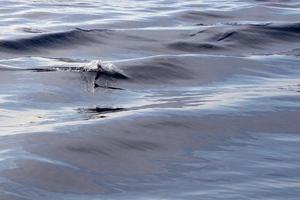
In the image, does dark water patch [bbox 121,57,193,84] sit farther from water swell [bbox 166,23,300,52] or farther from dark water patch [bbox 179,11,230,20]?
dark water patch [bbox 179,11,230,20]

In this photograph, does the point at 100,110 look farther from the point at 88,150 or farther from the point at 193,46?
the point at 193,46

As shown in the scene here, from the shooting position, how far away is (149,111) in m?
4.42

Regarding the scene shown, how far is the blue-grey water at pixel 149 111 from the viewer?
337 centimetres

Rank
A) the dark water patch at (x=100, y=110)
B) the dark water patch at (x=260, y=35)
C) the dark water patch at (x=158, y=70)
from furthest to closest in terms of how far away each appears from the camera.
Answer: the dark water patch at (x=260, y=35) < the dark water patch at (x=158, y=70) < the dark water patch at (x=100, y=110)

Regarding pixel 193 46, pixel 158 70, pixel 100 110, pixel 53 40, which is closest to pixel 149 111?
pixel 100 110

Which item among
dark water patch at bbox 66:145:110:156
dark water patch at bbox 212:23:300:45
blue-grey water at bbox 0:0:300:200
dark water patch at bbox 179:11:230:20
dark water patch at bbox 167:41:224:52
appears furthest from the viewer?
dark water patch at bbox 179:11:230:20

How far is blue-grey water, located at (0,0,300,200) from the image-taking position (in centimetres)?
337

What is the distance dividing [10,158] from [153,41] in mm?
4024

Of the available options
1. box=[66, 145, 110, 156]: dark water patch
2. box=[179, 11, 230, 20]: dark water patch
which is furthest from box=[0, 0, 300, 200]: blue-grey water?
box=[179, 11, 230, 20]: dark water patch

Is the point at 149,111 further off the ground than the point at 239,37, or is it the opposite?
the point at 239,37

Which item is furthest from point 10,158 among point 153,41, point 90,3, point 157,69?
point 90,3

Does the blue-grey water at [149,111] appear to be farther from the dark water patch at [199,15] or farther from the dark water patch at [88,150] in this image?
the dark water patch at [199,15]

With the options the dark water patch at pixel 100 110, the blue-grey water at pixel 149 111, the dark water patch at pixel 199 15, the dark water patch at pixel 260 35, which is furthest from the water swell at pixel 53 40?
the dark water patch at pixel 100 110

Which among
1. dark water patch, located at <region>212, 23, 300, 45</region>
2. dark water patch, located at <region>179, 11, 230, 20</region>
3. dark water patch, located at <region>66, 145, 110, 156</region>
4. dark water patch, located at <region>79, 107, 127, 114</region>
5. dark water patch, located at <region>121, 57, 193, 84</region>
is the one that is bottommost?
dark water patch, located at <region>66, 145, 110, 156</region>
